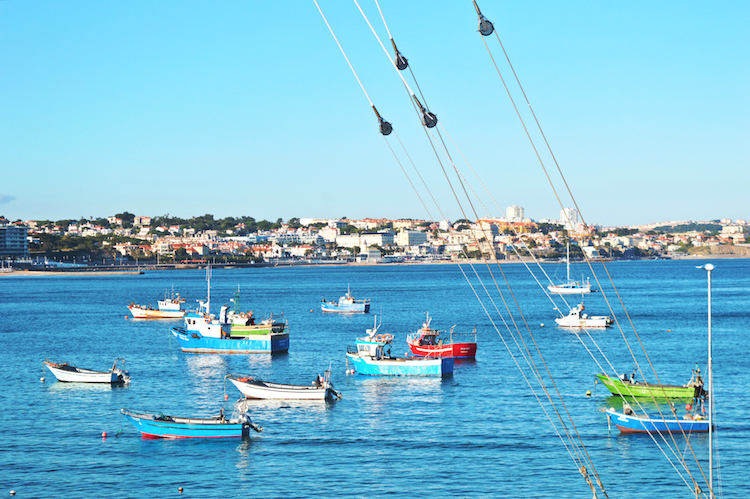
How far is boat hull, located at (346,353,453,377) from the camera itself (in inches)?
1572

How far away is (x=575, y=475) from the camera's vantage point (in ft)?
78.2

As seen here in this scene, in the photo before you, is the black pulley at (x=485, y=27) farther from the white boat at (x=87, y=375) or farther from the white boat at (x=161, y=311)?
the white boat at (x=161, y=311)

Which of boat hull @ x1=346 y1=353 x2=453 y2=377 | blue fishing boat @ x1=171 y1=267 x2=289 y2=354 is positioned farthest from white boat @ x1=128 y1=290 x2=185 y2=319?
boat hull @ x1=346 y1=353 x2=453 y2=377

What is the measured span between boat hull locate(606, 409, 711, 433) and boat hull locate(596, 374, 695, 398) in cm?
346

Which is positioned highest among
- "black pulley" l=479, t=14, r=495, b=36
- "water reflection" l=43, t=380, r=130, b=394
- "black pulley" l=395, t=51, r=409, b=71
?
"black pulley" l=479, t=14, r=495, b=36

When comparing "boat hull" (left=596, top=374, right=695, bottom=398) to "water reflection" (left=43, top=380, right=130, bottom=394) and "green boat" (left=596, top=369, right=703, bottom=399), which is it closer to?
"green boat" (left=596, top=369, right=703, bottom=399)

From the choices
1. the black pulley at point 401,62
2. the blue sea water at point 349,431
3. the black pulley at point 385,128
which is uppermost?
the black pulley at point 401,62

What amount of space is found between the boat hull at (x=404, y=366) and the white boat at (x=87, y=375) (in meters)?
11.2

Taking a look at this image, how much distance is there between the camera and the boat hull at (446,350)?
45.6 m

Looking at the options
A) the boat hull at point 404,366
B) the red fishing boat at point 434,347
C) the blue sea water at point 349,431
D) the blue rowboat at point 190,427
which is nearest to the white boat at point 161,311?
the blue sea water at point 349,431

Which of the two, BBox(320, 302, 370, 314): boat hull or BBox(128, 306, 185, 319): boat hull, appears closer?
BBox(128, 306, 185, 319): boat hull

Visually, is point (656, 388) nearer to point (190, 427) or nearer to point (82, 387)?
point (190, 427)

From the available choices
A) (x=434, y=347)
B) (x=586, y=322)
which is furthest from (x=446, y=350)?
(x=586, y=322)

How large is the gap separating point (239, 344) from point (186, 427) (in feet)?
74.4
